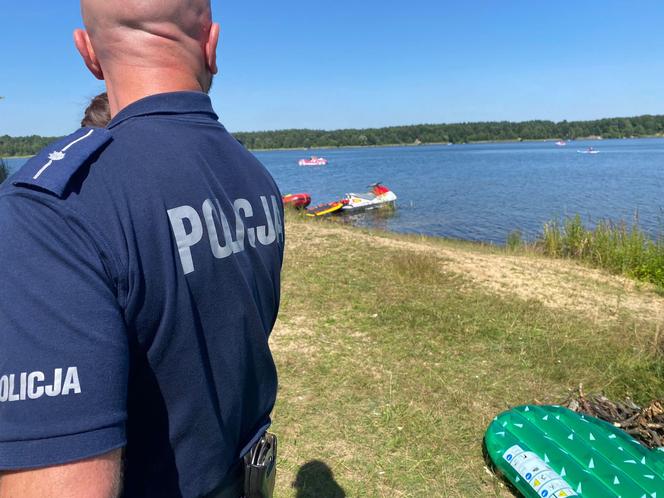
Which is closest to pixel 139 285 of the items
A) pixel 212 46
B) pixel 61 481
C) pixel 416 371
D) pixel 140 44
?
pixel 61 481

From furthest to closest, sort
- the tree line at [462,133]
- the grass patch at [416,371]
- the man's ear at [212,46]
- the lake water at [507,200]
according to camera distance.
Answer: the tree line at [462,133]
the lake water at [507,200]
the grass patch at [416,371]
the man's ear at [212,46]

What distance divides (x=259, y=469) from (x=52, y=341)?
849 millimetres

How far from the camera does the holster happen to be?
1414 mm

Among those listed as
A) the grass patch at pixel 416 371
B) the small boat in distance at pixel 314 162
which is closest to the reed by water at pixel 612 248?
the grass patch at pixel 416 371

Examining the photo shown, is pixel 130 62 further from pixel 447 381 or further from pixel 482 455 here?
pixel 447 381

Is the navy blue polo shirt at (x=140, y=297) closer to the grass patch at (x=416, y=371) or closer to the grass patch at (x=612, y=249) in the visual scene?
the grass patch at (x=416, y=371)

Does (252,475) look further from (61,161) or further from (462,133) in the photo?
(462,133)

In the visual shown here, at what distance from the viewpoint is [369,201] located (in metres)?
26.8

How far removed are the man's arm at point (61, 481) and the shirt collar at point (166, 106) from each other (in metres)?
0.64

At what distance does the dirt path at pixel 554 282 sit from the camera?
715 centimetres

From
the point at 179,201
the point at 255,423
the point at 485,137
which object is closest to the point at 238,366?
the point at 255,423

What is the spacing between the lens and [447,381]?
4.88 m

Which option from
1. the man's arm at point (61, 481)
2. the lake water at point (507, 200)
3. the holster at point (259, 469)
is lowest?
the lake water at point (507, 200)

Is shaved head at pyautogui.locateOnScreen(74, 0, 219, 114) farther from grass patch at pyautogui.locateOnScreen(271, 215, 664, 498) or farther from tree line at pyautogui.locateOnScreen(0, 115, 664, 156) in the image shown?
tree line at pyautogui.locateOnScreen(0, 115, 664, 156)
